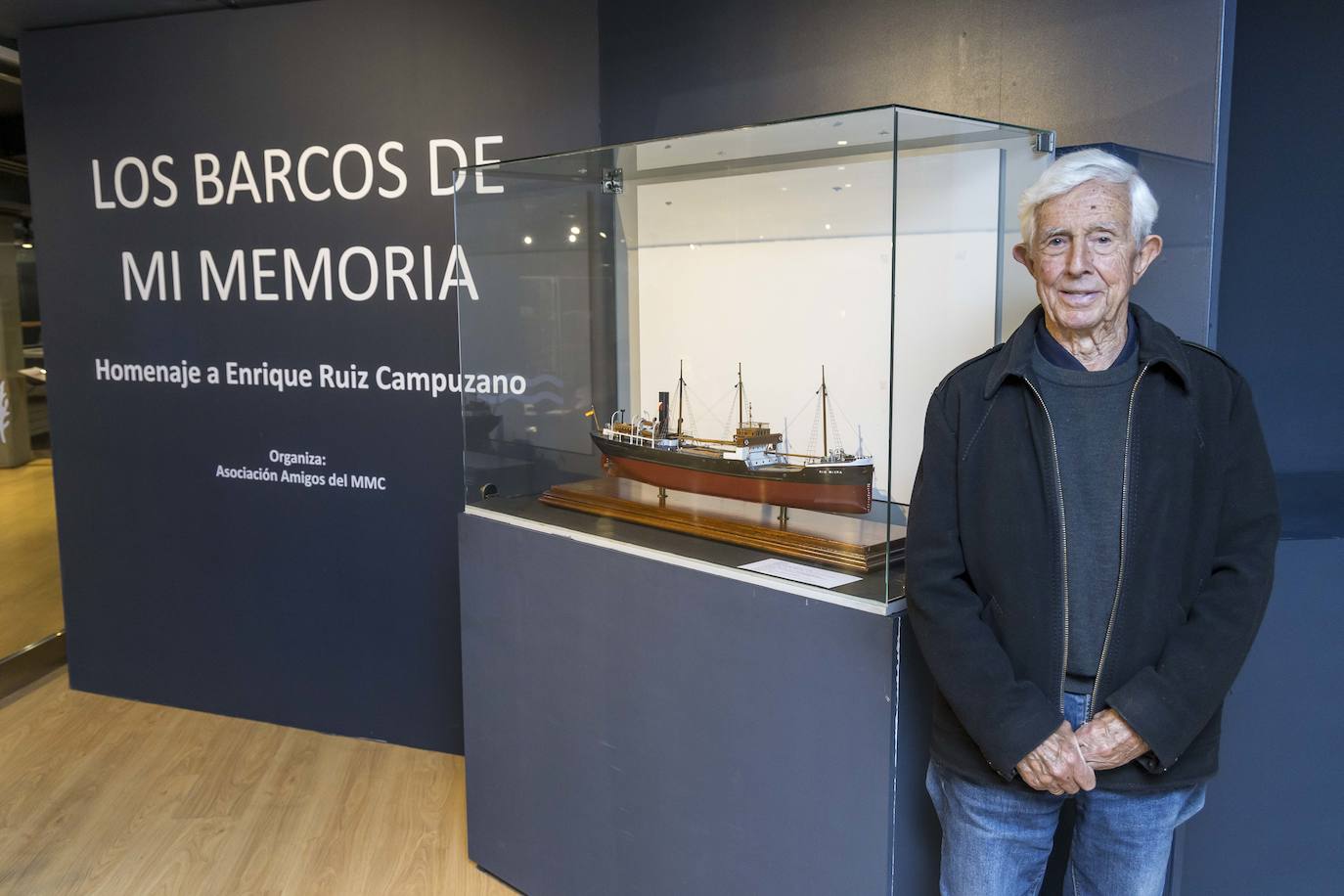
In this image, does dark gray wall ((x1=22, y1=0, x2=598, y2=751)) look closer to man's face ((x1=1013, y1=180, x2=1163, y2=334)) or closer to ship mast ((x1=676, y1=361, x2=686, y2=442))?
ship mast ((x1=676, y1=361, x2=686, y2=442))

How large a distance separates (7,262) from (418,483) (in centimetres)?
208

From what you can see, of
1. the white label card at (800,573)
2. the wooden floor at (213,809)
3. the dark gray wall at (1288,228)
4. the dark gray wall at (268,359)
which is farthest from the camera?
the dark gray wall at (268,359)

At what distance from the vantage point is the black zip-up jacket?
4.78 feet

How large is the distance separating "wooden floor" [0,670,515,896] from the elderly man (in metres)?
1.80

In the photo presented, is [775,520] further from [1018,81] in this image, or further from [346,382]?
[346,382]

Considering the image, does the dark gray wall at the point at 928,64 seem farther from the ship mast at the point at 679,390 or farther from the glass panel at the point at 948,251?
the ship mast at the point at 679,390

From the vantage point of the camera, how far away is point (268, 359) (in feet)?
12.3

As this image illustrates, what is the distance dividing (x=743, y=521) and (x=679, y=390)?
348 millimetres

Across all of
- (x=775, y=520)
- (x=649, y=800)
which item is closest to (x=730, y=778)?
(x=649, y=800)

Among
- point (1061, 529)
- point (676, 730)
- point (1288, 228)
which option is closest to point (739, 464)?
point (676, 730)

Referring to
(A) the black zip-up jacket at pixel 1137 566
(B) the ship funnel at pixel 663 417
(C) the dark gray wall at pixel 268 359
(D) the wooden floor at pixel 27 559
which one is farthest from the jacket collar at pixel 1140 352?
(D) the wooden floor at pixel 27 559

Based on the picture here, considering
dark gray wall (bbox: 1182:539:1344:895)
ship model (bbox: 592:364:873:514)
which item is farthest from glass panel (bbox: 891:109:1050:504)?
dark gray wall (bbox: 1182:539:1344:895)

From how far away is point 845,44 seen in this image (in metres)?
2.57

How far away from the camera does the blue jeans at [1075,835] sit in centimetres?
154
